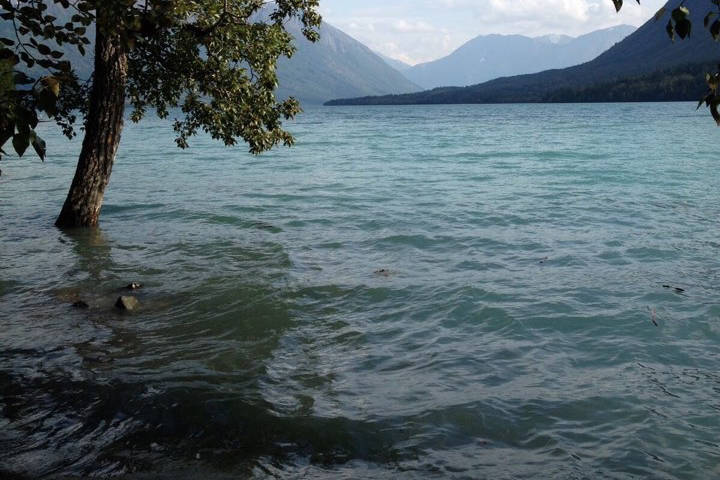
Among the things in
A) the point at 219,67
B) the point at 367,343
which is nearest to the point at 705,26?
the point at 367,343

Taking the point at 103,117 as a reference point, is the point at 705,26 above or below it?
above

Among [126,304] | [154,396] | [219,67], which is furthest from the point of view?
[219,67]

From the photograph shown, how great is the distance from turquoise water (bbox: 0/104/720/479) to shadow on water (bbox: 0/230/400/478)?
4cm

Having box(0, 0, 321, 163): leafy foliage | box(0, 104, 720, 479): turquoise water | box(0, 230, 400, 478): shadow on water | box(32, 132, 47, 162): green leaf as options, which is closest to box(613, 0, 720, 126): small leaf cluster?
box(32, 132, 47, 162): green leaf

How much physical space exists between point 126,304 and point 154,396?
14.0ft

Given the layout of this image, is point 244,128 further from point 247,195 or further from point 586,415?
point 586,415

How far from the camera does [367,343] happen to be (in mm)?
10289

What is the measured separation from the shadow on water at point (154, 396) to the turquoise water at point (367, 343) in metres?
0.04

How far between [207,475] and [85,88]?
55.7 ft

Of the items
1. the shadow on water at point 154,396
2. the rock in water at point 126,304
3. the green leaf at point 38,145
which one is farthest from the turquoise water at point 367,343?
the green leaf at point 38,145

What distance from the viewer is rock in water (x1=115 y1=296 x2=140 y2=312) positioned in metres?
11.7

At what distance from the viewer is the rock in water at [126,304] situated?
11.7 m

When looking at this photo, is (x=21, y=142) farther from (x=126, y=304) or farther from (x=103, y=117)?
(x=103, y=117)

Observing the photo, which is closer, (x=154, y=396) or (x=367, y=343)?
(x=154, y=396)
